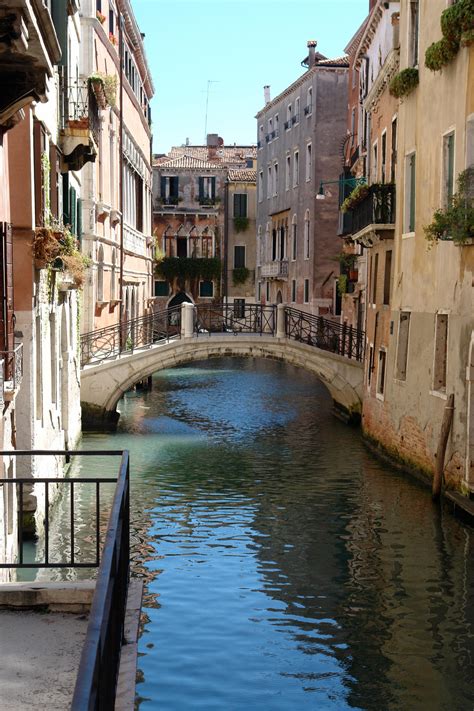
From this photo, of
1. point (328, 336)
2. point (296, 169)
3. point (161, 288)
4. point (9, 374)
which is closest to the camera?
point (9, 374)

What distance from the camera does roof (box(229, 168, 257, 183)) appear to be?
50531 millimetres

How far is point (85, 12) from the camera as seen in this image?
906 inches

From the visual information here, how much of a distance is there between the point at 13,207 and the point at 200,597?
5.00 meters

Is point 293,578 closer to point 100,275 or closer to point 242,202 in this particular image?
point 100,275

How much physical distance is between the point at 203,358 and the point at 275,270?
61.2 ft

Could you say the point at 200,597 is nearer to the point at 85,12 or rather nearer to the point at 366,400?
the point at 366,400

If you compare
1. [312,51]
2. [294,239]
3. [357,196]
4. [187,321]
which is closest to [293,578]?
[357,196]

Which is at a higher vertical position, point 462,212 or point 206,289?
point 462,212

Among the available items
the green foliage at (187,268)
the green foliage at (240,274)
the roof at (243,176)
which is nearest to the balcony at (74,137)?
the green foliage at (187,268)

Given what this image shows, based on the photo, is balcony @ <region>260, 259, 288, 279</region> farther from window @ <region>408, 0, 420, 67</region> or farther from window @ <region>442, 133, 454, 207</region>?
window @ <region>442, 133, 454, 207</region>

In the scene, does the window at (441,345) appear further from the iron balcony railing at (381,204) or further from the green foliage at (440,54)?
the iron balcony railing at (381,204)

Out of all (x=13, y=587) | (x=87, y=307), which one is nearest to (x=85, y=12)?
(x=87, y=307)

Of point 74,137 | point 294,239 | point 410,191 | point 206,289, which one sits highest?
point 74,137

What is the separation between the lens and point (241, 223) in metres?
50.9
